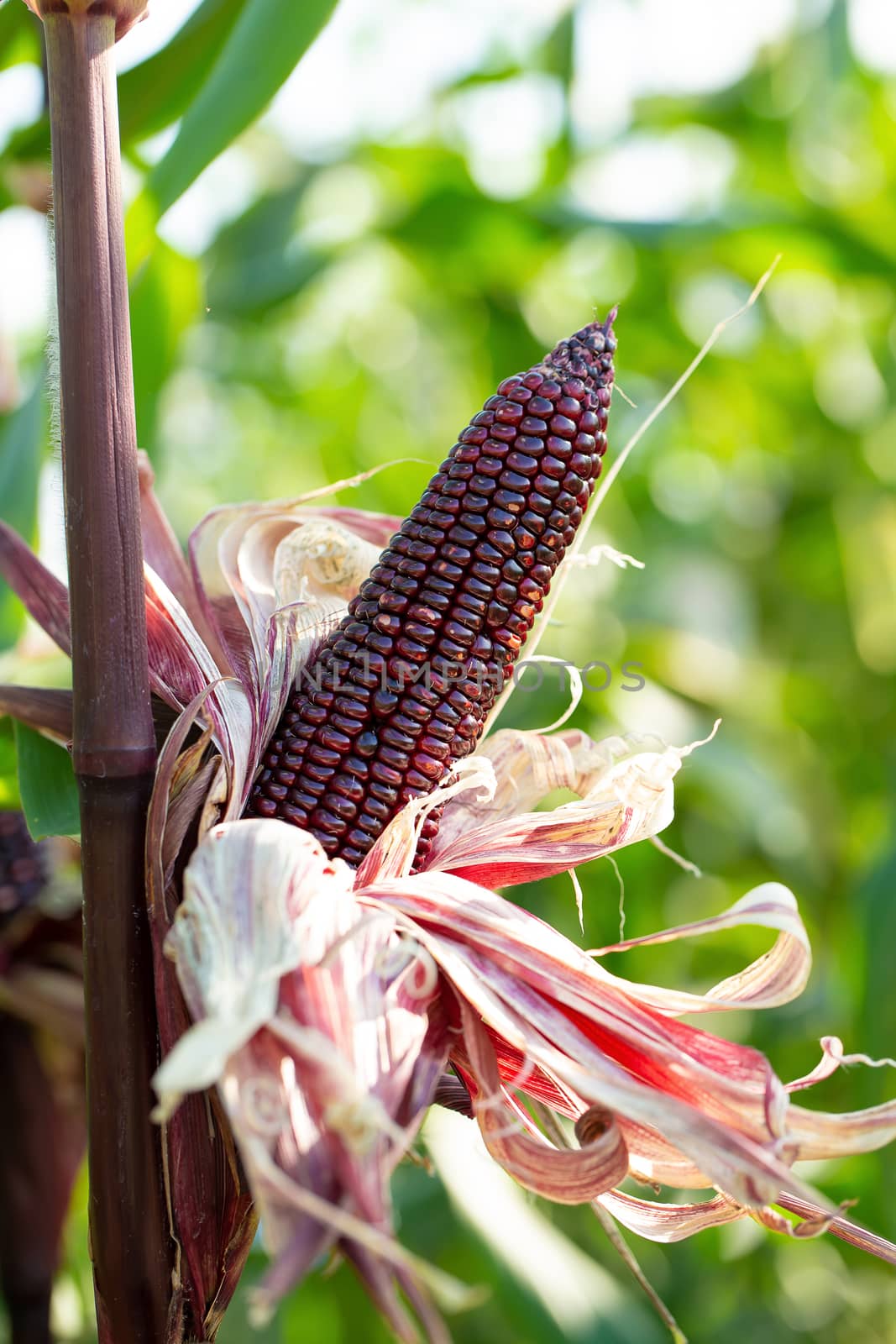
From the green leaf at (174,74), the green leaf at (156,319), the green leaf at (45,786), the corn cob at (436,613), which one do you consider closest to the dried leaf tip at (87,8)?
the corn cob at (436,613)

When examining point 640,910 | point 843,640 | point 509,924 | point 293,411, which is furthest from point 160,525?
point 293,411

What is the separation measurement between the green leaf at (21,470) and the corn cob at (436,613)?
72 centimetres

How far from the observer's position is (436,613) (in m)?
0.89

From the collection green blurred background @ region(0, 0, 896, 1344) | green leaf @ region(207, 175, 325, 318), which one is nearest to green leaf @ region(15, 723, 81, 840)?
green blurred background @ region(0, 0, 896, 1344)

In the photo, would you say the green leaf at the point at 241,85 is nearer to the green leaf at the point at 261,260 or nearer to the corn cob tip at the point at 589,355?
the corn cob tip at the point at 589,355

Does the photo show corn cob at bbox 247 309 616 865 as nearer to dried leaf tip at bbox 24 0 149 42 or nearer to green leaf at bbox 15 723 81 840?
green leaf at bbox 15 723 81 840

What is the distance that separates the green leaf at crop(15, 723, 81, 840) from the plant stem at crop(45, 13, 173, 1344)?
0.18 meters

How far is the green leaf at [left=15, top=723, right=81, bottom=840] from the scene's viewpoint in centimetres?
92

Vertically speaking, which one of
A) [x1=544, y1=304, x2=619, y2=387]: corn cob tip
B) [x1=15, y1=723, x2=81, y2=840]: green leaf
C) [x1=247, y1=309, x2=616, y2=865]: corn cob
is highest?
[x1=544, y1=304, x2=619, y2=387]: corn cob tip

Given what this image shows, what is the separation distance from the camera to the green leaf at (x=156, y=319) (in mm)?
1561

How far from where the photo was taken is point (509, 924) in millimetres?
753

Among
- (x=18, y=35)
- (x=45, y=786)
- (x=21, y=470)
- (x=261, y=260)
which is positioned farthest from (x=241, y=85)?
(x=261, y=260)

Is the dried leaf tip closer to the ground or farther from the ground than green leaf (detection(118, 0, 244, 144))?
closer to the ground

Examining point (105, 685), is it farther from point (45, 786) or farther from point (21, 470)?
point (21, 470)
